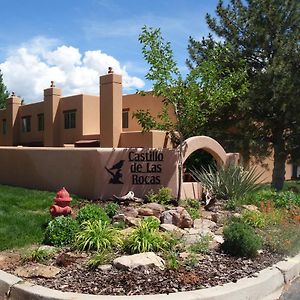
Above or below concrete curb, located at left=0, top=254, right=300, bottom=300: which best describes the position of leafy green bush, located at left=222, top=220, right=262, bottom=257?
above

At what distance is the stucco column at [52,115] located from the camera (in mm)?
30673

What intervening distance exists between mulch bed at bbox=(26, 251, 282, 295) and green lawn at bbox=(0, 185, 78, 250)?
1811 millimetres

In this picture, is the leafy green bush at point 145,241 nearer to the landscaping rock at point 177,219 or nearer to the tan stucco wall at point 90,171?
the landscaping rock at point 177,219

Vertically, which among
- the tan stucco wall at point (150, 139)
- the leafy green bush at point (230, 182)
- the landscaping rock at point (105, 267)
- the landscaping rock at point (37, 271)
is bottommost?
the landscaping rock at point (37, 271)

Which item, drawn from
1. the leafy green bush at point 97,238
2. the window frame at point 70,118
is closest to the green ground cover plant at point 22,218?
the leafy green bush at point 97,238

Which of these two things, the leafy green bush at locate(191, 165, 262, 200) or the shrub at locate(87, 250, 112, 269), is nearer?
the shrub at locate(87, 250, 112, 269)

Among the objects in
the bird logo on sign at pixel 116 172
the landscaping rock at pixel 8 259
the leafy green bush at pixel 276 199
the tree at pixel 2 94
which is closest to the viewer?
the landscaping rock at pixel 8 259

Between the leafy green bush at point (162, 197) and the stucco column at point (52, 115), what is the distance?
20.4 meters

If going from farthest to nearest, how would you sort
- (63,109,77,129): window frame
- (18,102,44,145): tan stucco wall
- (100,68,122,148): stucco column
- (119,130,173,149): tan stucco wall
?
(18,102,44,145): tan stucco wall → (63,109,77,129): window frame → (100,68,122,148): stucco column → (119,130,173,149): tan stucco wall

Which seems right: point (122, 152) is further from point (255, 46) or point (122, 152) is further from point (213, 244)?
point (255, 46)

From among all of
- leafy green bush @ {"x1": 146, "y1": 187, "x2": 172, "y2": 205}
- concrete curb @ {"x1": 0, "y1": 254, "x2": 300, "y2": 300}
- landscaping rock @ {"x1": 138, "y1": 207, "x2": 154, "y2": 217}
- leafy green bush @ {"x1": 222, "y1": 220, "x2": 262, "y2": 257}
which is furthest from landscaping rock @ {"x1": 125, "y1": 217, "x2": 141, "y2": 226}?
leafy green bush @ {"x1": 146, "y1": 187, "x2": 172, "y2": 205}

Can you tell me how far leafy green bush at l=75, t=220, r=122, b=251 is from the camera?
667cm

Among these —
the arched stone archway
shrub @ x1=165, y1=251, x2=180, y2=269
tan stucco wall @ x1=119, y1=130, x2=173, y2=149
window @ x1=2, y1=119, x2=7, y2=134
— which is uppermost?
window @ x1=2, y1=119, x2=7, y2=134

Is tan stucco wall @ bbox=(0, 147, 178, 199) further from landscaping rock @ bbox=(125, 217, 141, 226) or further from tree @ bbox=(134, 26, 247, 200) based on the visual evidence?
Answer: landscaping rock @ bbox=(125, 217, 141, 226)
